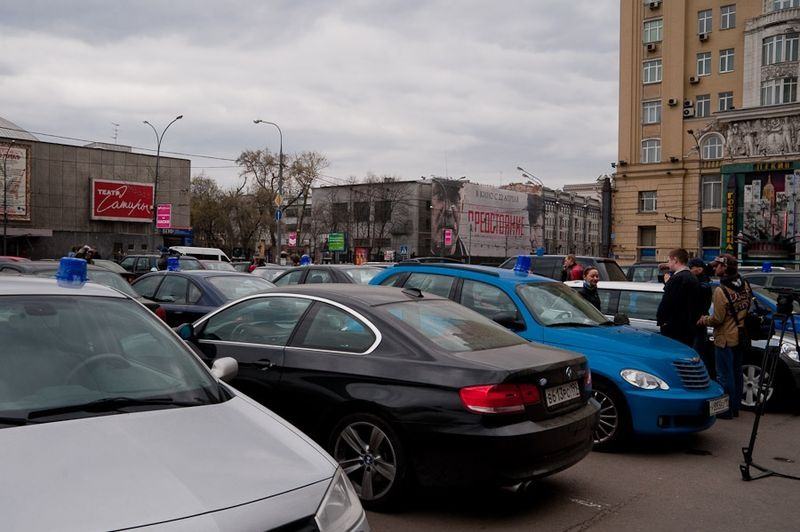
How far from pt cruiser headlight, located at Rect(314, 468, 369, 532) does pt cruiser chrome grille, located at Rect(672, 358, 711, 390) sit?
15.3 feet

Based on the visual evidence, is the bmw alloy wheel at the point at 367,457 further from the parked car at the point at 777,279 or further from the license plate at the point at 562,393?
the parked car at the point at 777,279

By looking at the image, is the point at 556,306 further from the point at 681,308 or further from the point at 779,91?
the point at 779,91

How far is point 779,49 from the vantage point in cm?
4688

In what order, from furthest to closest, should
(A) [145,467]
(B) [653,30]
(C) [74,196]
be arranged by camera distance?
1. (B) [653,30]
2. (C) [74,196]
3. (A) [145,467]

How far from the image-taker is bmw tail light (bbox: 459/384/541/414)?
4378mm

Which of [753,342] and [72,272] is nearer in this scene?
[72,272]

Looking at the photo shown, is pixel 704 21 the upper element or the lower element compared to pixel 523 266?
upper

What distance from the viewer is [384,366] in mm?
4805

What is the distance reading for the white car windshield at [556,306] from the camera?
710 centimetres

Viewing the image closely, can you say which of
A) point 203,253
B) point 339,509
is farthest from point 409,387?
point 203,253

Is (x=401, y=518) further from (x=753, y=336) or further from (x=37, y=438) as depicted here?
(x=753, y=336)

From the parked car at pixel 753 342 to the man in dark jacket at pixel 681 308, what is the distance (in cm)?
57

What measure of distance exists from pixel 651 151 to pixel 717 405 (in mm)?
49942

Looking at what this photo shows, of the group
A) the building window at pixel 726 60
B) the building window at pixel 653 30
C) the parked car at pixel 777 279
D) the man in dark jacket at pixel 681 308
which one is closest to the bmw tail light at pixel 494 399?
the man in dark jacket at pixel 681 308
